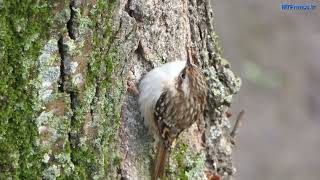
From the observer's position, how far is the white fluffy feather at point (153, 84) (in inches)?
112

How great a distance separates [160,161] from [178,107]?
9.8 inches

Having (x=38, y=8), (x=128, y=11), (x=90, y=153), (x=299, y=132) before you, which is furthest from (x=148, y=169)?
(x=299, y=132)

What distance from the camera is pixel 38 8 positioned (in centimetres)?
229

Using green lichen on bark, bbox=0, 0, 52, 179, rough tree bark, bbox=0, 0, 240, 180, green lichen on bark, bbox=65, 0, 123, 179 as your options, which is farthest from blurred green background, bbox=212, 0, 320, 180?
green lichen on bark, bbox=0, 0, 52, 179

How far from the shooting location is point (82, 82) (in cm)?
247

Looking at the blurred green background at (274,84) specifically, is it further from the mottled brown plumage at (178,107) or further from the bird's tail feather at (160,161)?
the bird's tail feather at (160,161)

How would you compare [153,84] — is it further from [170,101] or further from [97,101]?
[97,101]

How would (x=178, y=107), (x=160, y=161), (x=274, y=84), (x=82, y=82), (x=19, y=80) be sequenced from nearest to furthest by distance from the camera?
(x=19, y=80) < (x=82, y=82) < (x=160, y=161) < (x=178, y=107) < (x=274, y=84)

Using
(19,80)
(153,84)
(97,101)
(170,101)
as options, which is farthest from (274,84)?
(19,80)

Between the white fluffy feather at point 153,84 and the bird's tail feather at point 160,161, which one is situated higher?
the white fluffy feather at point 153,84

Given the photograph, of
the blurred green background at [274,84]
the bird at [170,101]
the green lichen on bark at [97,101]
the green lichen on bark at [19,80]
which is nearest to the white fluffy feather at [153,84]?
the bird at [170,101]

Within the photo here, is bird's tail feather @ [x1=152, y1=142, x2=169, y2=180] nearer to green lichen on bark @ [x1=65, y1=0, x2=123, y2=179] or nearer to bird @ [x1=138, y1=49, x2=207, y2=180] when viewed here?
bird @ [x1=138, y1=49, x2=207, y2=180]

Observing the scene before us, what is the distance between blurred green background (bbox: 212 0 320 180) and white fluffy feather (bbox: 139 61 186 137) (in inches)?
106

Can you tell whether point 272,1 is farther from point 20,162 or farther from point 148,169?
point 20,162
